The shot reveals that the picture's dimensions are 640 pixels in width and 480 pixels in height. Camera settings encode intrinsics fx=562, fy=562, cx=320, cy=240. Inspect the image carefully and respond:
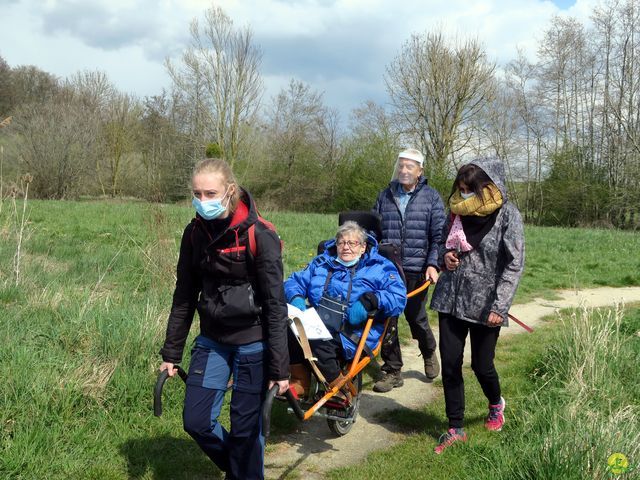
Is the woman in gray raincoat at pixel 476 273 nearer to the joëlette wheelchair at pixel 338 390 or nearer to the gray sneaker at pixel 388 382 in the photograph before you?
the joëlette wheelchair at pixel 338 390

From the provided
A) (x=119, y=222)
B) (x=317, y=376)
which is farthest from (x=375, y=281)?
(x=119, y=222)

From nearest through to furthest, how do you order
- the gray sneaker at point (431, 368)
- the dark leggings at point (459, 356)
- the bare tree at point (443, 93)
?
1. the dark leggings at point (459, 356)
2. the gray sneaker at point (431, 368)
3. the bare tree at point (443, 93)

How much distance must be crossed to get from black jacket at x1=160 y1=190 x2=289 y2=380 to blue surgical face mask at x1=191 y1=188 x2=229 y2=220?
4.3 inches

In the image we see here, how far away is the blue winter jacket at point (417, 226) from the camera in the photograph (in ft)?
17.4

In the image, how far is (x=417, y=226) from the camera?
5297 millimetres

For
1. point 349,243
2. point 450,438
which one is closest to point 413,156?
point 349,243

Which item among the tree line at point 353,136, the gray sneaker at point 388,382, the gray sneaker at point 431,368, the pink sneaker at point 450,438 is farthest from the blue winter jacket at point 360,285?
the tree line at point 353,136

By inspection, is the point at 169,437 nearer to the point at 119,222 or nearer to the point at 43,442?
the point at 43,442

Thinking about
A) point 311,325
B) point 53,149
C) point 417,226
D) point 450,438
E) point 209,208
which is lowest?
point 450,438

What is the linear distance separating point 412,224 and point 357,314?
1.34 m

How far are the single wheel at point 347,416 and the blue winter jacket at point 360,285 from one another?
343 mm

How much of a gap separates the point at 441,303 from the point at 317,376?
106cm

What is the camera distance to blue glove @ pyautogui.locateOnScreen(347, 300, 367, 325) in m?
4.34

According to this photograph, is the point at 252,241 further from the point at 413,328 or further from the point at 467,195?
the point at 413,328
